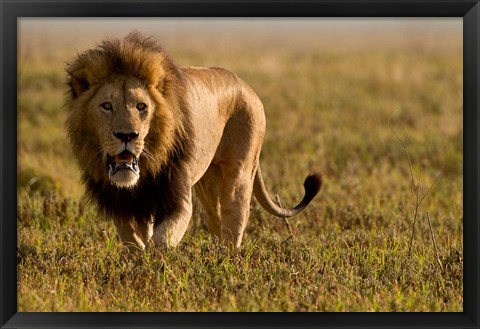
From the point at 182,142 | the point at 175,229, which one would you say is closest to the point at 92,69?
the point at 182,142

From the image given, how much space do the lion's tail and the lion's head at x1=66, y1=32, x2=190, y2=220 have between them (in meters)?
1.19

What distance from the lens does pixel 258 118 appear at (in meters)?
6.12

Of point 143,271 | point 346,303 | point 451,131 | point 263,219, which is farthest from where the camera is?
point 451,131

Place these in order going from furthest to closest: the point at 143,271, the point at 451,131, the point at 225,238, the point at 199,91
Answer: the point at 451,131 < the point at 225,238 < the point at 199,91 < the point at 143,271

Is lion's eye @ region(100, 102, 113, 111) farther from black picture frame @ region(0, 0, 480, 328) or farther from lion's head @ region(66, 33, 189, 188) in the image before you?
black picture frame @ region(0, 0, 480, 328)

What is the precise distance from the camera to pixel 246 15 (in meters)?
4.07

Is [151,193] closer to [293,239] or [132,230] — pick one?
[132,230]

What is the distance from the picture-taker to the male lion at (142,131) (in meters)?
4.83

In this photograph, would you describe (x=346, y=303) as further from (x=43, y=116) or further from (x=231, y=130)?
(x=43, y=116)

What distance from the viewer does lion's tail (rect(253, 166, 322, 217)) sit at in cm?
612

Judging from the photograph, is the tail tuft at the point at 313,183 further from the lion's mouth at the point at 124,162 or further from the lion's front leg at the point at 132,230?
the lion's mouth at the point at 124,162

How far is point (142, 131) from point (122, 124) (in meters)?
0.12

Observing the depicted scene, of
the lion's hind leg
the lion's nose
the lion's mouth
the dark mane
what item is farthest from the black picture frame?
the lion's hind leg
